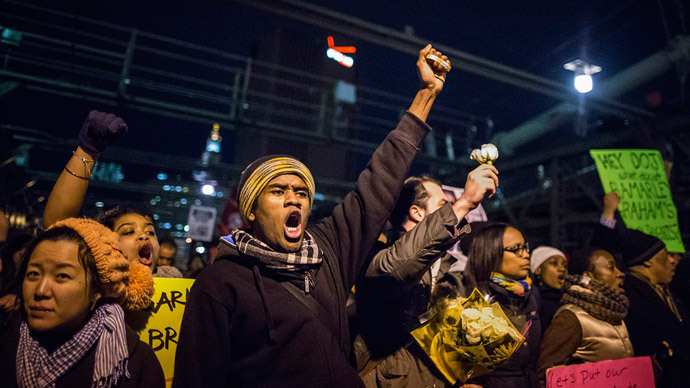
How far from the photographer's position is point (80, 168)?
7.16 feet

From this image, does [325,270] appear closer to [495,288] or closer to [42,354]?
[42,354]

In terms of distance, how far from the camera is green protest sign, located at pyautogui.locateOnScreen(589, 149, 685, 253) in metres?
4.72

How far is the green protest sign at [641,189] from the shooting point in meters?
4.72

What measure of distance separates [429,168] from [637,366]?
719cm

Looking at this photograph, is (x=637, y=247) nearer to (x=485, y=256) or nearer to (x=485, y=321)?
(x=485, y=256)

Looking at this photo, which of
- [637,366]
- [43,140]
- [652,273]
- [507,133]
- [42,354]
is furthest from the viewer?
[507,133]

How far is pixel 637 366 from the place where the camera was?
3.03m

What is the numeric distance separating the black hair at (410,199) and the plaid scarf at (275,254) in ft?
2.69

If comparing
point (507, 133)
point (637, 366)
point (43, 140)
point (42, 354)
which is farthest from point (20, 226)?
point (507, 133)

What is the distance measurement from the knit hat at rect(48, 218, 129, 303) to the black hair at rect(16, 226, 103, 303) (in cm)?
1

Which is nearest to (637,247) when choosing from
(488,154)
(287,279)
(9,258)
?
(488,154)

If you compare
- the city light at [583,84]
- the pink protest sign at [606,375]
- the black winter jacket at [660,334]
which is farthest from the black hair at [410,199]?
the city light at [583,84]

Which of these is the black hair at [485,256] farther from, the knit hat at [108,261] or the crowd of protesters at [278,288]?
the knit hat at [108,261]

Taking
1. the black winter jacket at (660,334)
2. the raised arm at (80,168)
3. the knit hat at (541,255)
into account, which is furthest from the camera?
the knit hat at (541,255)
